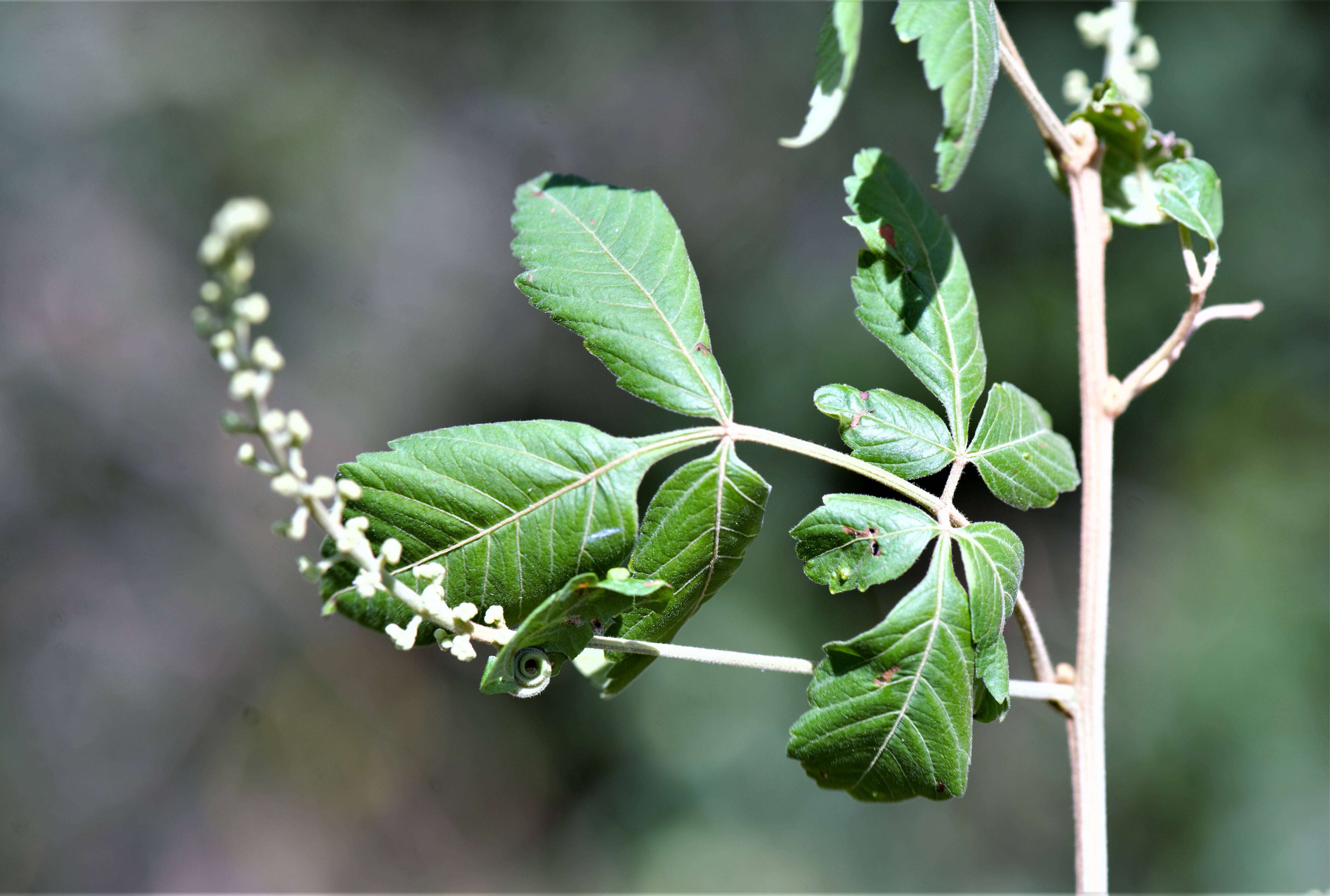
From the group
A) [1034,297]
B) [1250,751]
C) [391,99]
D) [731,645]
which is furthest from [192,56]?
[1250,751]

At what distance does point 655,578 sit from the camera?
3.28 ft

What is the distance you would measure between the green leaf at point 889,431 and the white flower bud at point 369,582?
56 centimetres

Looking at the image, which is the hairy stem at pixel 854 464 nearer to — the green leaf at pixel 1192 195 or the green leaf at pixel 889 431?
the green leaf at pixel 889 431

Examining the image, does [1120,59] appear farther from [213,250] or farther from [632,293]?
[213,250]

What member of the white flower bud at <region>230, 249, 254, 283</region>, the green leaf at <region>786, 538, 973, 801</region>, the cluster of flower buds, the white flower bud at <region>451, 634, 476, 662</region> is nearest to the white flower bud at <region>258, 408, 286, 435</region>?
the white flower bud at <region>230, 249, 254, 283</region>

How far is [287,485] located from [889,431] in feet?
2.31

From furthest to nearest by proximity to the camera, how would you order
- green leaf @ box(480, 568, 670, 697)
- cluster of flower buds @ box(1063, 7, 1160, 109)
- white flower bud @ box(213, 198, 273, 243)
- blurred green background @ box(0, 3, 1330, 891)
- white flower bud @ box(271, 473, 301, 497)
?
blurred green background @ box(0, 3, 1330, 891) → cluster of flower buds @ box(1063, 7, 1160, 109) → green leaf @ box(480, 568, 670, 697) → white flower bud @ box(271, 473, 301, 497) → white flower bud @ box(213, 198, 273, 243)

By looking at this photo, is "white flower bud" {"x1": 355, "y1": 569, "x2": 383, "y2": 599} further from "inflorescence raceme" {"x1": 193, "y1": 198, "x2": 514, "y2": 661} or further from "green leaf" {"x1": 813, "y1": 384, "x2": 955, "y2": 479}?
"green leaf" {"x1": 813, "y1": 384, "x2": 955, "y2": 479}

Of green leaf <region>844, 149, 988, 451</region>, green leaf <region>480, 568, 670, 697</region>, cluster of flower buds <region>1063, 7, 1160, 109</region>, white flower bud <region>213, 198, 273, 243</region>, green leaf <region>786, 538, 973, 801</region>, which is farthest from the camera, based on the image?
cluster of flower buds <region>1063, 7, 1160, 109</region>

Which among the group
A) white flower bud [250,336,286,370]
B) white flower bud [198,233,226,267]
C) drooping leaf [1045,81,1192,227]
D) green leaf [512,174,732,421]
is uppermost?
drooping leaf [1045,81,1192,227]

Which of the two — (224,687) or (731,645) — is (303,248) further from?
(731,645)

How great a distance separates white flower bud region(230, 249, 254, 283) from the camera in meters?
0.67

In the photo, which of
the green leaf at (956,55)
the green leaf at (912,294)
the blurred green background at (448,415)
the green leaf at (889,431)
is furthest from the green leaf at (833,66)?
the blurred green background at (448,415)

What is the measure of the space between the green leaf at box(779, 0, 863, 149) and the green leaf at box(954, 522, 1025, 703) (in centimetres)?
49
